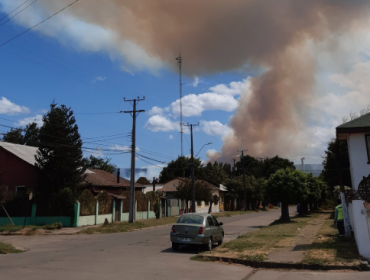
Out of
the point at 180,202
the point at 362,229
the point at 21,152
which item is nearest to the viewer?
the point at 362,229

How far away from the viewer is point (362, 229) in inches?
426

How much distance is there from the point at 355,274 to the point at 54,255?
32.9 feet

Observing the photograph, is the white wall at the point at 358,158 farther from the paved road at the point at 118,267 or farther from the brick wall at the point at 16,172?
the brick wall at the point at 16,172

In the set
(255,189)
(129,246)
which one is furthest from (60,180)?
(255,189)

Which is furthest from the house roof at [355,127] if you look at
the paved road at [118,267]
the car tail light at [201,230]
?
the paved road at [118,267]

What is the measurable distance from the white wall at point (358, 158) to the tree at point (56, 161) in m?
20.2

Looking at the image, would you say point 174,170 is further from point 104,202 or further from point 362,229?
point 362,229

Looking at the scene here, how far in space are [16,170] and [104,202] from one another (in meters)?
8.64

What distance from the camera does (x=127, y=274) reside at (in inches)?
348

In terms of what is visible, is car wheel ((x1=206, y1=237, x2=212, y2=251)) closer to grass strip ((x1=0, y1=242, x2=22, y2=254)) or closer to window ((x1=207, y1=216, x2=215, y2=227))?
window ((x1=207, y1=216, x2=215, y2=227))

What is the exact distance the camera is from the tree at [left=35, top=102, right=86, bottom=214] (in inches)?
1069

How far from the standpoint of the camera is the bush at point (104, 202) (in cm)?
2959

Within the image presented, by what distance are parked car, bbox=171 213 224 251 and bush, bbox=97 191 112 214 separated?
16.9m

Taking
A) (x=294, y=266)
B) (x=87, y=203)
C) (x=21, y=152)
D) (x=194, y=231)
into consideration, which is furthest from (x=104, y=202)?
(x=294, y=266)
